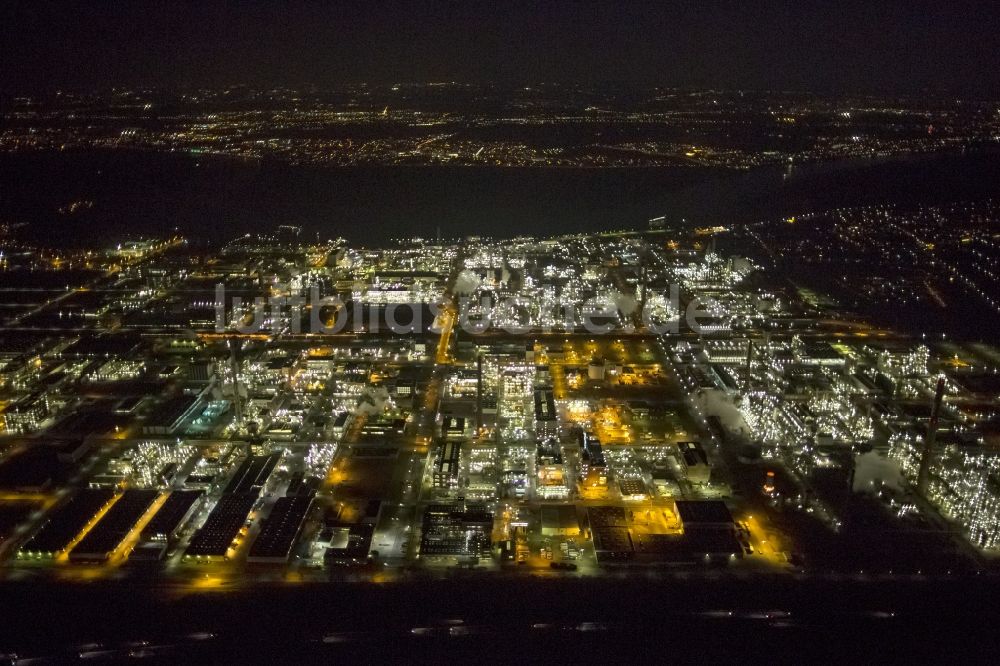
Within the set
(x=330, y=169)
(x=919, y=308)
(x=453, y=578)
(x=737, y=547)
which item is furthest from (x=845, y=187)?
(x=453, y=578)

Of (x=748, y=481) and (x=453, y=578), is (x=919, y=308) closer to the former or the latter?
(x=748, y=481)

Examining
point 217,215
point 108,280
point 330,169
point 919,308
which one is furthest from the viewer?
point 330,169

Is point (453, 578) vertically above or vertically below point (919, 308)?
below

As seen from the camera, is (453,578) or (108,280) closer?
(453,578)

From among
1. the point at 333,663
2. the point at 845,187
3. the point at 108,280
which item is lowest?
the point at 333,663

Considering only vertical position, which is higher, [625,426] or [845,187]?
[845,187]

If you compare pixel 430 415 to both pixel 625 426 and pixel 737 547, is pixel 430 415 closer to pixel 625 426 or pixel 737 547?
pixel 625 426

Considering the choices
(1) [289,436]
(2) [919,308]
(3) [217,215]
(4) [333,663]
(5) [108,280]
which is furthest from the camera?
(3) [217,215]

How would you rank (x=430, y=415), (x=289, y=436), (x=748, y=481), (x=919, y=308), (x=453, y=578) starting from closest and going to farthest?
(x=453, y=578) → (x=748, y=481) → (x=289, y=436) → (x=430, y=415) → (x=919, y=308)

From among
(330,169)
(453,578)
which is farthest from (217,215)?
(453,578)
